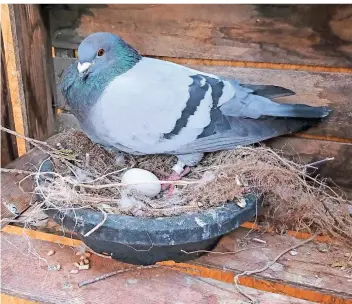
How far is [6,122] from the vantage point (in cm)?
106

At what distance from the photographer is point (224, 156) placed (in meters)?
0.84

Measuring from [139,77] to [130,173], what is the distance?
0.16m

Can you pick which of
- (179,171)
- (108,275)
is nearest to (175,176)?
(179,171)

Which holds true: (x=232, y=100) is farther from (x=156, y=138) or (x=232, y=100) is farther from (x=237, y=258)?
(x=237, y=258)

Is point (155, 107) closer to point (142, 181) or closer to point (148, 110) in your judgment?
point (148, 110)

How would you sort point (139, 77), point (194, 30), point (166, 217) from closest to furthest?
point (166, 217), point (139, 77), point (194, 30)

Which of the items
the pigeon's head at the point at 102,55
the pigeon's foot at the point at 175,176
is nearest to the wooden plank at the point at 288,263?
the pigeon's foot at the point at 175,176

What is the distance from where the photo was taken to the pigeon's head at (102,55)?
0.79 meters

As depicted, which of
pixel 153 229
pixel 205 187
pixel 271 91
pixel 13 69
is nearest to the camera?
pixel 153 229

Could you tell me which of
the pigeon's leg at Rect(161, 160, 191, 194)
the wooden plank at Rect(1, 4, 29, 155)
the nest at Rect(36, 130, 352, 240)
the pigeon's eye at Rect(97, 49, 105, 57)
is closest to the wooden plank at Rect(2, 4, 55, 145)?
the wooden plank at Rect(1, 4, 29, 155)

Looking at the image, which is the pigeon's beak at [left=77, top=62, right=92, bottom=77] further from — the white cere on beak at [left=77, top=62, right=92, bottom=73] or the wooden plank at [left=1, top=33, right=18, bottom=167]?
the wooden plank at [left=1, top=33, right=18, bottom=167]

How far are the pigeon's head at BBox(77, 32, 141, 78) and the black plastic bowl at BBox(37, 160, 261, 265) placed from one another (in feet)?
0.83

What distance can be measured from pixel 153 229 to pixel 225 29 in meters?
0.44

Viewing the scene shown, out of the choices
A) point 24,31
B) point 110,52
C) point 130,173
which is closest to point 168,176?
point 130,173
